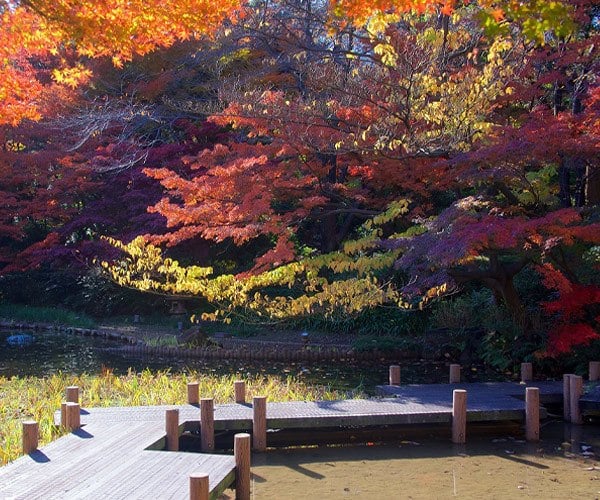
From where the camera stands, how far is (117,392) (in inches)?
402

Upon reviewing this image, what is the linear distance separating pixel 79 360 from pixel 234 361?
310 cm

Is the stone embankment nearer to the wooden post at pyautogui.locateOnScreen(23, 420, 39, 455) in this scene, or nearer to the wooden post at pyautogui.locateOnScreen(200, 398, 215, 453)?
the wooden post at pyautogui.locateOnScreen(200, 398, 215, 453)

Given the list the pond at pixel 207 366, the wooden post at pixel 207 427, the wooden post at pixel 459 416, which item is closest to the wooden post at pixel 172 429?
the wooden post at pixel 207 427

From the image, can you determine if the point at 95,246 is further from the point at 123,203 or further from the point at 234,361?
the point at 234,361

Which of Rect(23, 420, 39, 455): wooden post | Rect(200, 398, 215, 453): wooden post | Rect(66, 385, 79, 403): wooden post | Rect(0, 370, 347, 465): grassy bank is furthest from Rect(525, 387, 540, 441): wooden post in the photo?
Rect(23, 420, 39, 455): wooden post

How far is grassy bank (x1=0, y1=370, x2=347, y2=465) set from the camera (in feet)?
29.0

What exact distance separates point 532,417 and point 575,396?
3.48 feet

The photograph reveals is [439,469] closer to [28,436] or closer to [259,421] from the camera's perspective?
[259,421]

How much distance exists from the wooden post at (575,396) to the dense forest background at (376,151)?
42.6 inches

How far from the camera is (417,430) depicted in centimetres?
902

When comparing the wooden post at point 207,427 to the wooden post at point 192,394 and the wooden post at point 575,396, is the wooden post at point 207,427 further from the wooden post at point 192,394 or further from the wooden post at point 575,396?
the wooden post at point 575,396

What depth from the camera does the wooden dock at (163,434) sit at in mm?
5691

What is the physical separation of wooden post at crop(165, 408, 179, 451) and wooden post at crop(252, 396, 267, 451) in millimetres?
971

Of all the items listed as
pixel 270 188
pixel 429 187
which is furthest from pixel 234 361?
pixel 429 187
